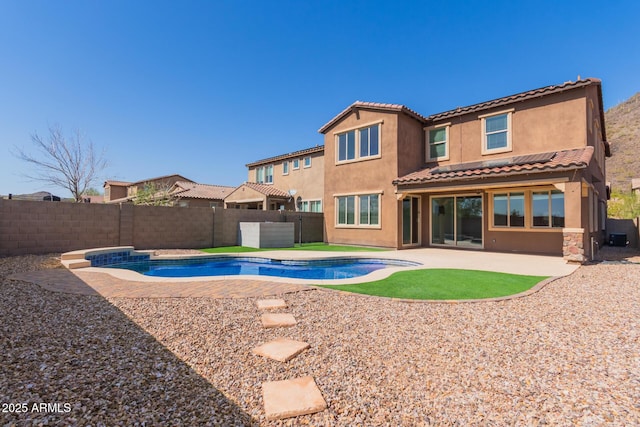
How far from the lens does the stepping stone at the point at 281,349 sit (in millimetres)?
3737

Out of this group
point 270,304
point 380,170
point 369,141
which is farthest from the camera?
point 369,141

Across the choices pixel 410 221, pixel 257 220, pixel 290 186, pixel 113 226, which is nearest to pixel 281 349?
pixel 113 226

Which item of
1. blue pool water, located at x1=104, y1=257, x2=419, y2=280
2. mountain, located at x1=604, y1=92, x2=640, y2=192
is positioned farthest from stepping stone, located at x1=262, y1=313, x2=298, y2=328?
mountain, located at x1=604, y1=92, x2=640, y2=192

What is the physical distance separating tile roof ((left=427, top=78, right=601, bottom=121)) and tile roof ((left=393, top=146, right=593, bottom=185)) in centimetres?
270

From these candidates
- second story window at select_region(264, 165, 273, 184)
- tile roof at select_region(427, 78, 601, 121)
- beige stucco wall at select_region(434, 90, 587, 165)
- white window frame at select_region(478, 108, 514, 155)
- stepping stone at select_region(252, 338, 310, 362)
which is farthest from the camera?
second story window at select_region(264, 165, 273, 184)

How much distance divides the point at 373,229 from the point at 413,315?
471 inches

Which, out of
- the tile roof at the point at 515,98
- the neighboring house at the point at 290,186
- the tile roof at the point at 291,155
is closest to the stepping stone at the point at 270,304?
the tile roof at the point at 515,98

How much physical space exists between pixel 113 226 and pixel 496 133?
63.2ft

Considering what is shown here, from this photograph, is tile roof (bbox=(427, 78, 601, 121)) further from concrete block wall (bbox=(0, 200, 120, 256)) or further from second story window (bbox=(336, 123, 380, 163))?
concrete block wall (bbox=(0, 200, 120, 256))

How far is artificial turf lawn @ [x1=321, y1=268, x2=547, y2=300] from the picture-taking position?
6781mm

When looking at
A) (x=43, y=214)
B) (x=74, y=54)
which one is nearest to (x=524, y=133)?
(x=43, y=214)

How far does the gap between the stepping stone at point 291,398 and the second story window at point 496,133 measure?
51.8 ft

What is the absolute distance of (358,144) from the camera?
18.1 m

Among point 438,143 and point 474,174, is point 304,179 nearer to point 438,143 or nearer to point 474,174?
point 438,143
